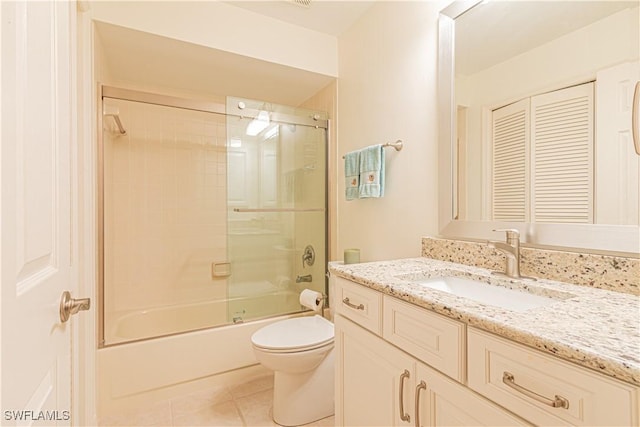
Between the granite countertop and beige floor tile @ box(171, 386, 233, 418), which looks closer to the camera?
the granite countertop

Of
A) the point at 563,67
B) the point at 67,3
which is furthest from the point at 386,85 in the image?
the point at 67,3

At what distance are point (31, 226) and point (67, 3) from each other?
682mm

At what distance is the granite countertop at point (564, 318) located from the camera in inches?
19.7

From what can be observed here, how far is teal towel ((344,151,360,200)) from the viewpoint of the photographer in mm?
1907

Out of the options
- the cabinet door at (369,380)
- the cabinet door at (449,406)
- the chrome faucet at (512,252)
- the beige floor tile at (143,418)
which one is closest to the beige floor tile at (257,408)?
the beige floor tile at (143,418)

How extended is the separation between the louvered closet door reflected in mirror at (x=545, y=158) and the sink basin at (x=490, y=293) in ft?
0.97

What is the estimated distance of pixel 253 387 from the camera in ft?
6.31

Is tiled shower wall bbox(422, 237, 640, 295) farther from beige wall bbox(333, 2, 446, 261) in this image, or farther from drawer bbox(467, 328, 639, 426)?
drawer bbox(467, 328, 639, 426)

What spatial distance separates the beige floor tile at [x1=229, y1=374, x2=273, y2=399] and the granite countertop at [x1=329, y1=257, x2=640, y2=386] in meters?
1.29

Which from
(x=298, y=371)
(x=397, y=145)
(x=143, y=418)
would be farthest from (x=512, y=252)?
(x=143, y=418)

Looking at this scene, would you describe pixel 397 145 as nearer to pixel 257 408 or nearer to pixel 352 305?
pixel 352 305

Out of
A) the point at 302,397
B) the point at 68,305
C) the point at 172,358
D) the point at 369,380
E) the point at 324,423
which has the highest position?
the point at 68,305

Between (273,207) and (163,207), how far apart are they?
3.36 feet

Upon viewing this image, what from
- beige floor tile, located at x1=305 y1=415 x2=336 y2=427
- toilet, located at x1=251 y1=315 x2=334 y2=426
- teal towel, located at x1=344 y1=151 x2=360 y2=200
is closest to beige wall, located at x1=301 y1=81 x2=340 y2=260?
teal towel, located at x1=344 y1=151 x2=360 y2=200
